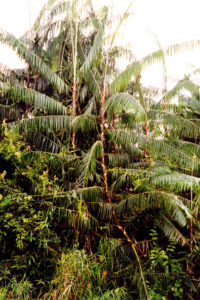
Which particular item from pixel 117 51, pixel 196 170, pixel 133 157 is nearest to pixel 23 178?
pixel 133 157

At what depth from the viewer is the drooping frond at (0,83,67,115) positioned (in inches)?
182

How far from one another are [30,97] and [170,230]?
3.60 m

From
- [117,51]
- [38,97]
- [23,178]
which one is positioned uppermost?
[117,51]

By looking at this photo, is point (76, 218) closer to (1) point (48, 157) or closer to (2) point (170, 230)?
(1) point (48, 157)

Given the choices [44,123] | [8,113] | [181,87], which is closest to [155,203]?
[44,123]

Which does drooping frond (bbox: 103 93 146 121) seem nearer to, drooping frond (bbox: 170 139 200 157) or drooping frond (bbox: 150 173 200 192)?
drooping frond (bbox: 150 173 200 192)

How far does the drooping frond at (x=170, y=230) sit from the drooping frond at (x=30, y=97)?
2851 millimetres

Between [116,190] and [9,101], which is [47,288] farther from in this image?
[9,101]

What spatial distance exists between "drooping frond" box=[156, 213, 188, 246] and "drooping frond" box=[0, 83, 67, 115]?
2851mm

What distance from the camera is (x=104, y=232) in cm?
411

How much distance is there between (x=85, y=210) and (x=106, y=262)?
2.76ft

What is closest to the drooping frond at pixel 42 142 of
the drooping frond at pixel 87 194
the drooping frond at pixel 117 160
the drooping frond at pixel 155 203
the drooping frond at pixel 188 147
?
the drooping frond at pixel 117 160

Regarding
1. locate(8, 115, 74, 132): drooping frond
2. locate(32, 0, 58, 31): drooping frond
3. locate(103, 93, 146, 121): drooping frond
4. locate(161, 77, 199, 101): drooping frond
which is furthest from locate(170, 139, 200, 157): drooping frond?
locate(32, 0, 58, 31): drooping frond

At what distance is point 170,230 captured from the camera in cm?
387
